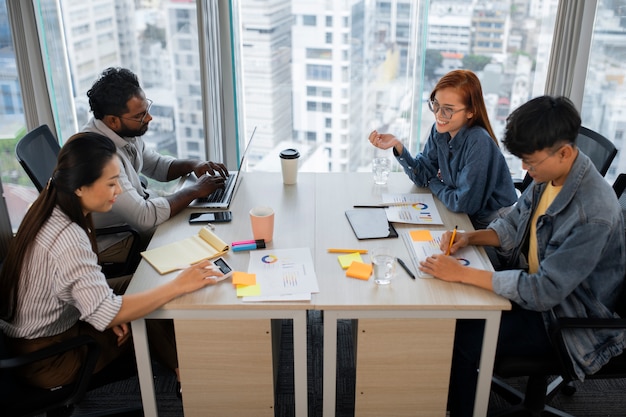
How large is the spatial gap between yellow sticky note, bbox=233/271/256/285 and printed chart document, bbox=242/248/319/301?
0.06 feet

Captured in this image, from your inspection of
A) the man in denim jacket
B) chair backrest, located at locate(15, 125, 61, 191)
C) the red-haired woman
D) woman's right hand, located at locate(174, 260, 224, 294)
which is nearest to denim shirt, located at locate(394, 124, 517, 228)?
the red-haired woman

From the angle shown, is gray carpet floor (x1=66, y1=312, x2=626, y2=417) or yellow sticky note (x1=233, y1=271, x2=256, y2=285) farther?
gray carpet floor (x1=66, y1=312, x2=626, y2=417)

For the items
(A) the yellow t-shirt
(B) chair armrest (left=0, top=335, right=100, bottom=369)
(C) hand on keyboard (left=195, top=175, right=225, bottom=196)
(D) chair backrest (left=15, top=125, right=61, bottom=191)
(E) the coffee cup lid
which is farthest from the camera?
(E) the coffee cup lid

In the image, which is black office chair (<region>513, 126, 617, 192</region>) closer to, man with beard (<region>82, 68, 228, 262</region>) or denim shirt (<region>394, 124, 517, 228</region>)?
denim shirt (<region>394, 124, 517, 228</region>)

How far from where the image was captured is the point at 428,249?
7.00ft

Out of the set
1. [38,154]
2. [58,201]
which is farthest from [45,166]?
[58,201]

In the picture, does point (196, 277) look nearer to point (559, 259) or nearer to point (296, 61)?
point (559, 259)

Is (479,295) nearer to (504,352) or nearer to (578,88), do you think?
(504,352)

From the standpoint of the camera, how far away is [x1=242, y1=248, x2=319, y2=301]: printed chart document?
1.86 m

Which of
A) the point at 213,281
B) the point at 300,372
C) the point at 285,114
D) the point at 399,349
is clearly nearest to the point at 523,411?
the point at 399,349

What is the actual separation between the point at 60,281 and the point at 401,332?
106cm

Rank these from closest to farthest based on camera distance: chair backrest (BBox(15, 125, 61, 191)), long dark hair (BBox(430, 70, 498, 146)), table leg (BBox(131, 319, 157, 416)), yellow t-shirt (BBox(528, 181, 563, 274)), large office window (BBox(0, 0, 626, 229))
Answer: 1. table leg (BBox(131, 319, 157, 416))
2. yellow t-shirt (BBox(528, 181, 563, 274))
3. chair backrest (BBox(15, 125, 61, 191))
4. long dark hair (BBox(430, 70, 498, 146))
5. large office window (BBox(0, 0, 626, 229))

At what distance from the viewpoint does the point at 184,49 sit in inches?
142

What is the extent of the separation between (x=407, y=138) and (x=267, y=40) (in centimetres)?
109
